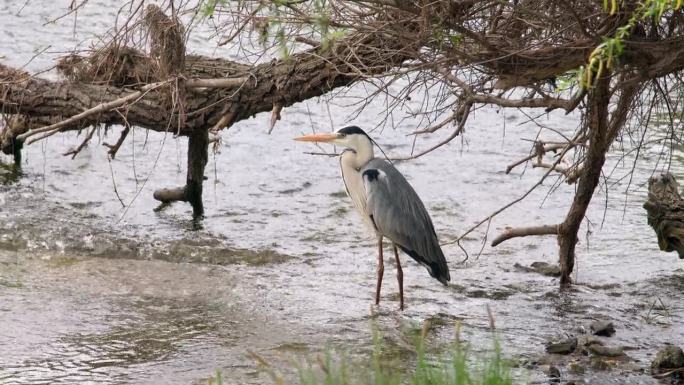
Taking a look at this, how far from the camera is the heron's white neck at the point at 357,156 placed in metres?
7.91

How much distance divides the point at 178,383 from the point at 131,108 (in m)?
3.21

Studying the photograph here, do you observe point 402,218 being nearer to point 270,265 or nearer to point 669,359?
point 270,265

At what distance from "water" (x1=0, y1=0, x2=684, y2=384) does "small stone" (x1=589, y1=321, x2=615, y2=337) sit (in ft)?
0.17

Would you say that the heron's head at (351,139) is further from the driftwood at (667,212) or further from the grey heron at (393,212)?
the driftwood at (667,212)

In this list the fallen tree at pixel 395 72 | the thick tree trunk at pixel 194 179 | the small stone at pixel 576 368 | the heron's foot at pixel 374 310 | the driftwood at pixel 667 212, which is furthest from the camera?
the thick tree trunk at pixel 194 179

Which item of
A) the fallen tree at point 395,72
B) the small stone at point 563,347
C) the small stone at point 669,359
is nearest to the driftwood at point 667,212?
the fallen tree at point 395,72

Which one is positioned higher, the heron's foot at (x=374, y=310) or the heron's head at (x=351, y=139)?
the heron's head at (x=351, y=139)

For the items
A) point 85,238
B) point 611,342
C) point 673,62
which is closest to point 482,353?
point 611,342

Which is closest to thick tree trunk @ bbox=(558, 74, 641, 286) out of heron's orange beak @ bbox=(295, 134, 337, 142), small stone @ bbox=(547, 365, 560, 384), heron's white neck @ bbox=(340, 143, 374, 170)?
heron's white neck @ bbox=(340, 143, 374, 170)

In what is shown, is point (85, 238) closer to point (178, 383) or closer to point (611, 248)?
point (178, 383)

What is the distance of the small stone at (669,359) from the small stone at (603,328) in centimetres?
76

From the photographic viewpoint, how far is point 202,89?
8266 mm

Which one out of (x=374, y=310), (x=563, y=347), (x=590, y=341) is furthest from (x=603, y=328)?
(x=374, y=310)

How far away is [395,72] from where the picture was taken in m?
5.66
